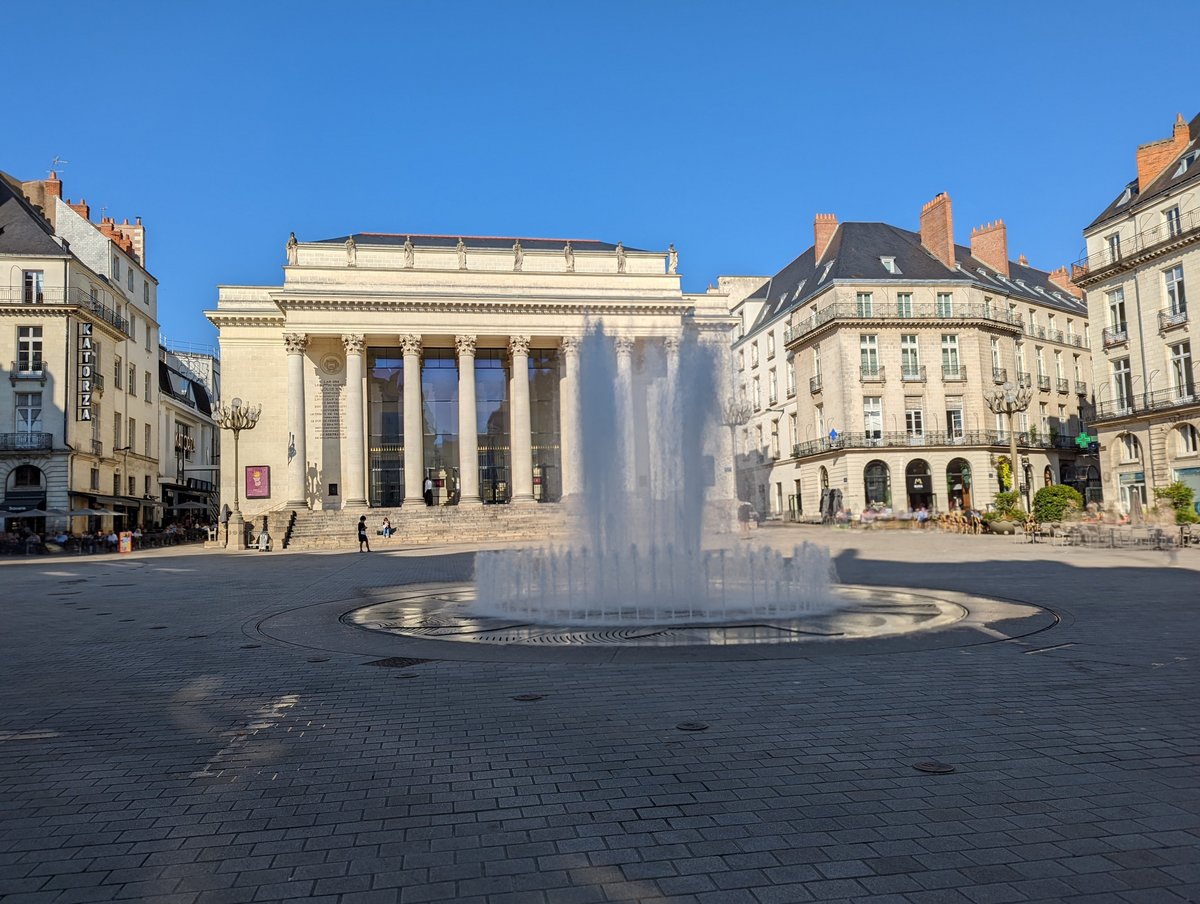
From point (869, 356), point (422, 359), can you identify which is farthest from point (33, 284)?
point (869, 356)

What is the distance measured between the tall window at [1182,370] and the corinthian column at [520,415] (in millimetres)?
33133

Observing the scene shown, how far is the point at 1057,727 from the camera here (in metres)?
5.60

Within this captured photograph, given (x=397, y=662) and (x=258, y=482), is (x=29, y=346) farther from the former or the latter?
(x=397, y=662)

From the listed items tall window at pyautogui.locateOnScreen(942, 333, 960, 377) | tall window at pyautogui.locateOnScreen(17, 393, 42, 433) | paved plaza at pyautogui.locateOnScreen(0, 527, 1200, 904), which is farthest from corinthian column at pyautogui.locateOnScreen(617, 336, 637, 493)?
tall window at pyautogui.locateOnScreen(17, 393, 42, 433)

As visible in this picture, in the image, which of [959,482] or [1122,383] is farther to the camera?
[959,482]

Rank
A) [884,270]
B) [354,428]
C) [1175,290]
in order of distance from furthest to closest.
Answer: [884,270] < [354,428] < [1175,290]

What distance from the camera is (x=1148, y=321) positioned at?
40469 millimetres

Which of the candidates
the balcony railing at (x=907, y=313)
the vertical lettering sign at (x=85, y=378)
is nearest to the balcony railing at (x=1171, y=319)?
the balcony railing at (x=907, y=313)

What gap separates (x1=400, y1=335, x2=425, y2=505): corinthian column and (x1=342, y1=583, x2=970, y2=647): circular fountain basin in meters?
31.5

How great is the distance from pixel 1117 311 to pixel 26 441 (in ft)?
192

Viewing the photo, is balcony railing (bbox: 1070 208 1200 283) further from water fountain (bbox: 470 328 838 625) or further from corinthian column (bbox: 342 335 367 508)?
corinthian column (bbox: 342 335 367 508)

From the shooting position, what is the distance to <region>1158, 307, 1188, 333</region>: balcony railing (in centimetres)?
3856

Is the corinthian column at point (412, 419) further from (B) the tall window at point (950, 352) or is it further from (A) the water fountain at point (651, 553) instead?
(B) the tall window at point (950, 352)

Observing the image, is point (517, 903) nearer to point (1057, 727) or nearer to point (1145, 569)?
point (1057, 727)
